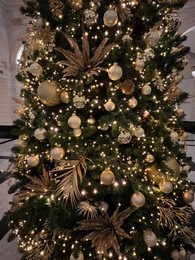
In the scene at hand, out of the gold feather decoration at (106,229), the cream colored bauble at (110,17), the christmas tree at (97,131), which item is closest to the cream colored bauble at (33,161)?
the christmas tree at (97,131)

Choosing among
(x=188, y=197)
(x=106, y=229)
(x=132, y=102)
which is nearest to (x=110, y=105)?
(x=132, y=102)

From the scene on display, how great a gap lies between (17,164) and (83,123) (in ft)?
2.04

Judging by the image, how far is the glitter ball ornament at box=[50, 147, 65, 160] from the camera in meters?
1.18

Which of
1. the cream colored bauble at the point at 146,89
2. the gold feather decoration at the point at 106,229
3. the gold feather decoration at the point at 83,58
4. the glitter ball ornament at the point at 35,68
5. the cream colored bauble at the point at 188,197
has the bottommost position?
the gold feather decoration at the point at 106,229

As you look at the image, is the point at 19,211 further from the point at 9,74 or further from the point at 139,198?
the point at 9,74

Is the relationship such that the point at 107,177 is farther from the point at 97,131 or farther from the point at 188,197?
the point at 188,197

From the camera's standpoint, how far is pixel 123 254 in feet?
3.82

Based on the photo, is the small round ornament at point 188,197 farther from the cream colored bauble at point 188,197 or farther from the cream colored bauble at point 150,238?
the cream colored bauble at point 150,238

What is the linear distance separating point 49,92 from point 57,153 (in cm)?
35

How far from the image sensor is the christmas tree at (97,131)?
3.76 ft

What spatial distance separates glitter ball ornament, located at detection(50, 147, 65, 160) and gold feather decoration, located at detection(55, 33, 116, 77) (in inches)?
16.3

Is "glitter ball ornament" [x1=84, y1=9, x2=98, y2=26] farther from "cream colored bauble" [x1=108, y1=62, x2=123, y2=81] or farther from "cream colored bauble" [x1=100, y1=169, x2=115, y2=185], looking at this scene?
"cream colored bauble" [x1=100, y1=169, x2=115, y2=185]

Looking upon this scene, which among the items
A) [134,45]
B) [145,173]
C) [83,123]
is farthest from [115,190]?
[134,45]

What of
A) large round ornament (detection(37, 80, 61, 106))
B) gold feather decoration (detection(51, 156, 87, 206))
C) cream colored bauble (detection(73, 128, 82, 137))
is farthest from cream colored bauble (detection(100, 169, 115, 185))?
large round ornament (detection(37, 80, 61, 106))
